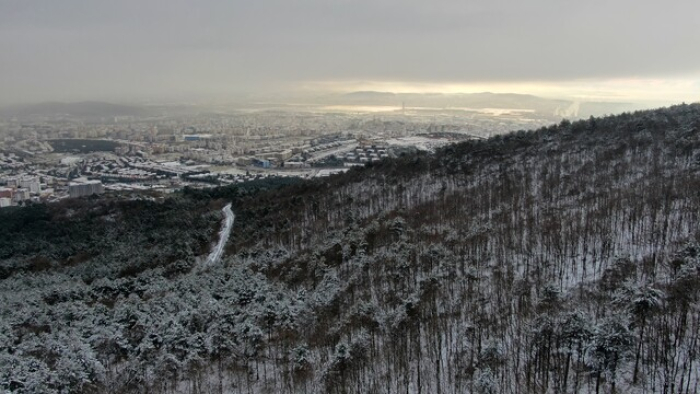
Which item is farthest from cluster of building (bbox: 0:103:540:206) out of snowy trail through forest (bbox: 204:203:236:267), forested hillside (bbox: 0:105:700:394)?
forested hillside (bbox: 0:105:700:394)

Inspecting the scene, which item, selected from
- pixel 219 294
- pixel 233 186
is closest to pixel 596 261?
pixel 219 294

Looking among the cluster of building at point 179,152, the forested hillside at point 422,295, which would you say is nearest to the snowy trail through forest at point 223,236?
the forested hillside at point 422,295

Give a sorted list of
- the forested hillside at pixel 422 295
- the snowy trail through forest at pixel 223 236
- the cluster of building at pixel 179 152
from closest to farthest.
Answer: the forested hillside at pixel 422 295
the snowy trail through forest at pixel 223 236
the cluster of building at pixel 179 152

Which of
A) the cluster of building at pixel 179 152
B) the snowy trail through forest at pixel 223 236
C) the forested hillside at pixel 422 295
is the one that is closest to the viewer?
the forested hillside at pixel 422 295

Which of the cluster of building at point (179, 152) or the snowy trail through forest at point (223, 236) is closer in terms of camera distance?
the snowy trail through forest at point (223, 236)

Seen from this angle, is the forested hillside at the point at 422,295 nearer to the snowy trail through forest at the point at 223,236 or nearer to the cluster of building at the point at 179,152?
the snowy trail through forest at the point at 223,236

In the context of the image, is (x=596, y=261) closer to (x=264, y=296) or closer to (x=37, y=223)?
(x=264, y=296)
